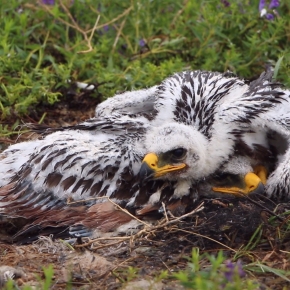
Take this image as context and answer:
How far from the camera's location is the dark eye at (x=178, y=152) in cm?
548

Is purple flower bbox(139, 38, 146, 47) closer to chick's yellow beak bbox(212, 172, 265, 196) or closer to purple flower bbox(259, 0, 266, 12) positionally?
purple flower bbox(259, 0, 266, 12)

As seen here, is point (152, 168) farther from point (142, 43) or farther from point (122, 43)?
point (122, 43)

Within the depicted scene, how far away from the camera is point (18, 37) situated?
24.8ft

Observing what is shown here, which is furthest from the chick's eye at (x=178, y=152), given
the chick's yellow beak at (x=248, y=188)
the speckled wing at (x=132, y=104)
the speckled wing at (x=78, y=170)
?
the speckled wing at (x=132, y=104)

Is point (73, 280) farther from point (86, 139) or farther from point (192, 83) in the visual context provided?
point (192, 83)

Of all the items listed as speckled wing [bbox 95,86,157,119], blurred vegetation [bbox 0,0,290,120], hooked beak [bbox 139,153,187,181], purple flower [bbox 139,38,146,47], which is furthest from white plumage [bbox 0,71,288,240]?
purple flower [bbox 139,38,146,47]

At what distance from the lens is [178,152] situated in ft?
18.0

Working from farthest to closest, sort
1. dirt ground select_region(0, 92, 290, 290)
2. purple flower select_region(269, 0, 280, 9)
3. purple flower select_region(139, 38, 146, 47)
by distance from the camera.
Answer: purple flower select_region(139, 38, 146, 47)
purple flower select_region(269, 0, 280, 9)
dirt ground select_region(0, 92, 290, 290)

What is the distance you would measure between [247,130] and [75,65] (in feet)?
7.89

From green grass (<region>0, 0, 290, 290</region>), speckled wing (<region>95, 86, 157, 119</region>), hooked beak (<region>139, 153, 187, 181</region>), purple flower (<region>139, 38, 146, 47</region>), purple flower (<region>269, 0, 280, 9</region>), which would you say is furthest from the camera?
purple flower (<region>139, 38, 146, 47</region>)

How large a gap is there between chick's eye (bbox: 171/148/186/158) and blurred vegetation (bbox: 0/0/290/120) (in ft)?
5.97

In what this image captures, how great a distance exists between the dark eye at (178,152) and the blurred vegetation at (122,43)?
1818mm

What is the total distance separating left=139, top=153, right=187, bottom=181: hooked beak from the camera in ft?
17.5

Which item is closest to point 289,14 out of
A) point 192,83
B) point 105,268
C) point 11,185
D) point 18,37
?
point 192,83
